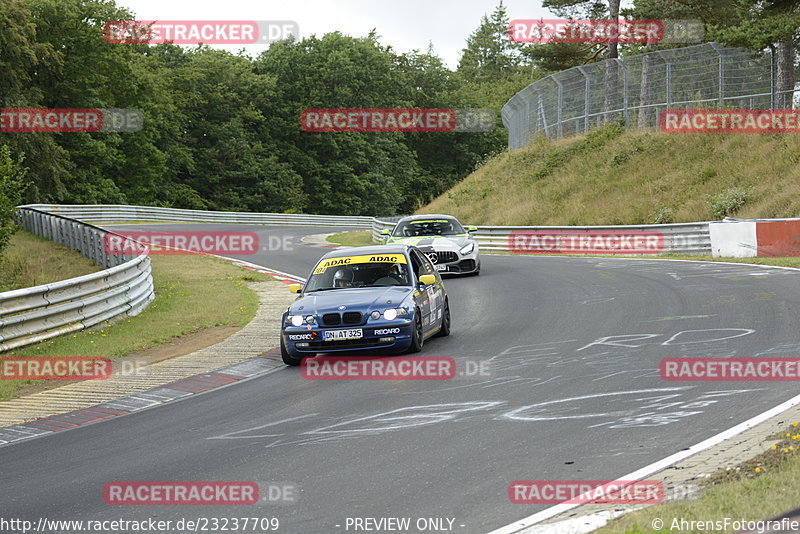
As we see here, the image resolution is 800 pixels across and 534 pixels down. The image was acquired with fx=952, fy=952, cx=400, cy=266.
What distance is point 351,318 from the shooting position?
11820 mm

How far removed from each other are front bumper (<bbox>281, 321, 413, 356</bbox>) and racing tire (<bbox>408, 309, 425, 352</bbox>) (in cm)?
9

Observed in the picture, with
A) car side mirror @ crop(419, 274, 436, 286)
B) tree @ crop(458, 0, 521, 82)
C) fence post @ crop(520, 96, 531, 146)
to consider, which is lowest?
car side mirror @ crop(419, 274, 436, 286)

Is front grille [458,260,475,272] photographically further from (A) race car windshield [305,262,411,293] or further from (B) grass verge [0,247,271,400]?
(A) race car windshield [305,262,411,293]

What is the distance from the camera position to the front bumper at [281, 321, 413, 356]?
11.7m

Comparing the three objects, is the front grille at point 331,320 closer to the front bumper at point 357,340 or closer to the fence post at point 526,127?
the front bumper at point 357,340

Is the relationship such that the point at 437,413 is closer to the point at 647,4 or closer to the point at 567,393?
the point at 567,393

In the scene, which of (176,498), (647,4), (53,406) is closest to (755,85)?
(647,4)

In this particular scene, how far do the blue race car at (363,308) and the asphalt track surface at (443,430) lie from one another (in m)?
0.43

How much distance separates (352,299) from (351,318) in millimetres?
430

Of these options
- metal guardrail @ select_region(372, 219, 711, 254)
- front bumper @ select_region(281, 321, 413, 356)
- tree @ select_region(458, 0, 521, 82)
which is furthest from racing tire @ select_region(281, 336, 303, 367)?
tree @ select_region(458, 0, 521, 82)

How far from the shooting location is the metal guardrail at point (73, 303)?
12.9 metres

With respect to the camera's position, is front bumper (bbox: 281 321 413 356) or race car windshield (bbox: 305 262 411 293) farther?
race car windshield (bbox: 305 262 411 293)

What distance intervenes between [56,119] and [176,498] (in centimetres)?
6064

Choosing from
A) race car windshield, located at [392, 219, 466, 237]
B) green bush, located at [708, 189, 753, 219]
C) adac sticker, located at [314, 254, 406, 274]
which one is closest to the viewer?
adac sticker, located at [314, 254, 406, 274]
